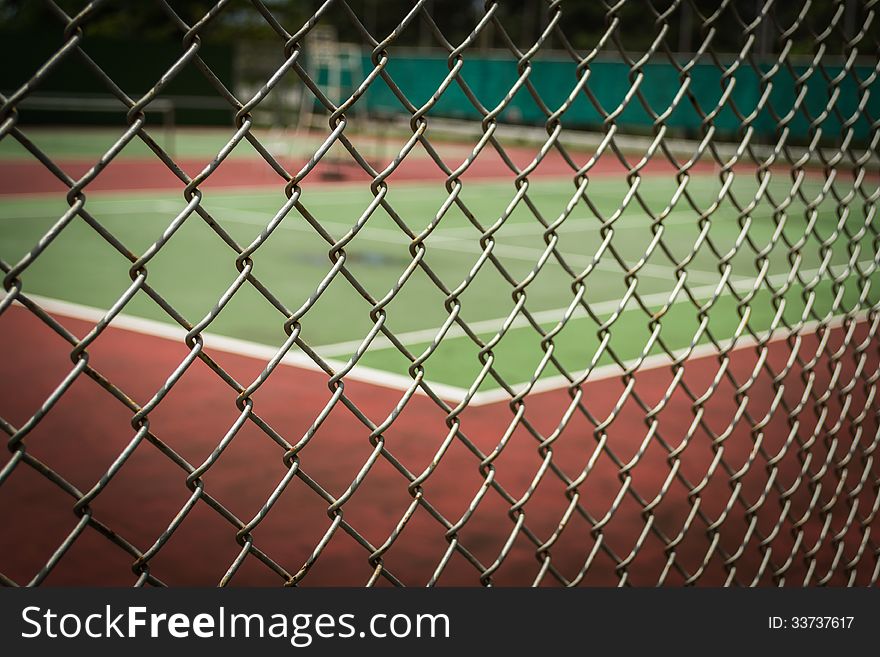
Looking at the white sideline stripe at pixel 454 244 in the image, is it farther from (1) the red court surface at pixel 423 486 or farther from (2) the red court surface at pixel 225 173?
(1) the red court surface at pixel 423 486

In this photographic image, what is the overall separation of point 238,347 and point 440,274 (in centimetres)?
290

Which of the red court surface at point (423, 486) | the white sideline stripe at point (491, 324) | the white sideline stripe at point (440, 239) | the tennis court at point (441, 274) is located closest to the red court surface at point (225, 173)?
the tennis court at point (441, 274)

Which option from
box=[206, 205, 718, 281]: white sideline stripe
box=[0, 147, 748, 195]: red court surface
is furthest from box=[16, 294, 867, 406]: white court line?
box=[0, 147, 748, 195]: red court surface

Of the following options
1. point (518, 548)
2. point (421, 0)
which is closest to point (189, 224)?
point (518, 548)

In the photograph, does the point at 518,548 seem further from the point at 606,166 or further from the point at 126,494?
the point at 606,166

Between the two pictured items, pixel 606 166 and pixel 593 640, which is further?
pixel 606 166

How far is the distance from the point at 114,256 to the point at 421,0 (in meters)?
7.60

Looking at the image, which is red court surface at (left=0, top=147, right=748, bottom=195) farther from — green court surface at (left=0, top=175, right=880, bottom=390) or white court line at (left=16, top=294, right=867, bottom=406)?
white court line at (left=16, top=294, right=867, bottom=406)

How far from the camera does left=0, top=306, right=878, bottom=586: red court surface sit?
2996mm

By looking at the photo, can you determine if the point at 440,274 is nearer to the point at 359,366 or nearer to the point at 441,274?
the point at 441,274

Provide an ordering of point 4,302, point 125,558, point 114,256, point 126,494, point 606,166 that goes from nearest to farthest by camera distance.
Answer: point 4,302
point 125,558
point 126,494
point 114,256
point 606,166

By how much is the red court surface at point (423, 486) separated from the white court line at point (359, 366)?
92 mm

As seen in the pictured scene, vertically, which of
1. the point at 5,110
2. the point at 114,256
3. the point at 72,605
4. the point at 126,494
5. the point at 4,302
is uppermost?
the point at 5,110

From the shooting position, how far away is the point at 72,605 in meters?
1.23
